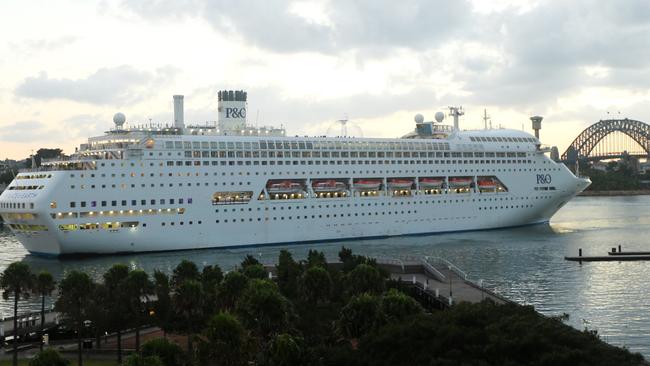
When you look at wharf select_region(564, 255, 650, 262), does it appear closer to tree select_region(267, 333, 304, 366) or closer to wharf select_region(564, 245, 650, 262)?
wharf select_region(564, 245, 650, 262)

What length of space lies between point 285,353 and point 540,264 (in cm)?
3402

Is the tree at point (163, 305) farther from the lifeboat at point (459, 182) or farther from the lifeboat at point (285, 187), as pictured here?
the lifeboat at point (459, 182)

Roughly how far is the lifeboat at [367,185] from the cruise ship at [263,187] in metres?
0.10

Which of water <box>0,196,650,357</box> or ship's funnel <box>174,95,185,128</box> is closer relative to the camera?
water <box>0,196,650,357</box>

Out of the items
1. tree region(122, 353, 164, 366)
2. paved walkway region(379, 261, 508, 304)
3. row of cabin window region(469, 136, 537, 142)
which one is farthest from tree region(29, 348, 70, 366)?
row of cabin window region(469, 136, 537, 142)

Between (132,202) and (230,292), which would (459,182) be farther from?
(230,292)

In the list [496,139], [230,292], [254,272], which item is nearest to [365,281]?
[254,272]

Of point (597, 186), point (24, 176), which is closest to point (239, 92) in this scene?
point (24, 176)

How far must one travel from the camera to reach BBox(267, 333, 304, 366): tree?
18.8m

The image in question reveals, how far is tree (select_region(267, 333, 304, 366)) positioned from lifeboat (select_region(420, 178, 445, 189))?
162ft

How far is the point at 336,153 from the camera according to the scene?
63562 millimetres

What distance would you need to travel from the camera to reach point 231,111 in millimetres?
65000

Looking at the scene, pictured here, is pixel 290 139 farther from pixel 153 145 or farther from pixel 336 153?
pixel 153 145

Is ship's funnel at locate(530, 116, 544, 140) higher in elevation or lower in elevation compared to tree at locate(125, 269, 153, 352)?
higher
